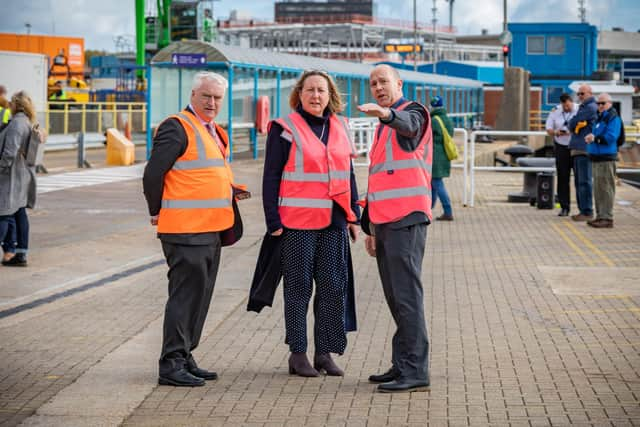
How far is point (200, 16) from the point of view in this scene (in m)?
71.3

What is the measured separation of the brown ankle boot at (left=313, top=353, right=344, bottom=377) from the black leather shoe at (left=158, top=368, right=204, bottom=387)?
2.34ft

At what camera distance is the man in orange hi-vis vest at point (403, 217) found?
620 cm

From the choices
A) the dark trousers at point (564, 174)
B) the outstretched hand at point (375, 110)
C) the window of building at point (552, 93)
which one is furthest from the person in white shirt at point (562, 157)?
the window of building at point (552, 93)

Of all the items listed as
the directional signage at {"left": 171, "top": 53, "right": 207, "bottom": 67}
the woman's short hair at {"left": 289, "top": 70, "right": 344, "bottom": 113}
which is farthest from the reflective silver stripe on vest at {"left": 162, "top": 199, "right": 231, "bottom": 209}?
the directional signage at {"left": 171, "top": 53, "right": 207, "bottom": 67}

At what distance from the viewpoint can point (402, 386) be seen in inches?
240

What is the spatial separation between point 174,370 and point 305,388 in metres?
0.73

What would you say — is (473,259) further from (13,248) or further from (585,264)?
(13,248)

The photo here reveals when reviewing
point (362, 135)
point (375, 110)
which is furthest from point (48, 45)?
point (375, 110)

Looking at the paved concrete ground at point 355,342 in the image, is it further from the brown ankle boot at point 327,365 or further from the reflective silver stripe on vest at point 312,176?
the reflective silver stripe on vest at point 312,176

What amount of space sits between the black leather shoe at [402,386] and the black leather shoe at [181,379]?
1.01 metres

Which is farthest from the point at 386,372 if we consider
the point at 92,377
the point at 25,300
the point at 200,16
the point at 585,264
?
the point at 200,16

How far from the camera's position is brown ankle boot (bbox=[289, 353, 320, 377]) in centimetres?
648

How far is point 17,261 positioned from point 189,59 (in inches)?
717

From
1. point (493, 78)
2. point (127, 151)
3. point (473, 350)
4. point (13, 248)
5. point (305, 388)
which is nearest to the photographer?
point (305, 388)
